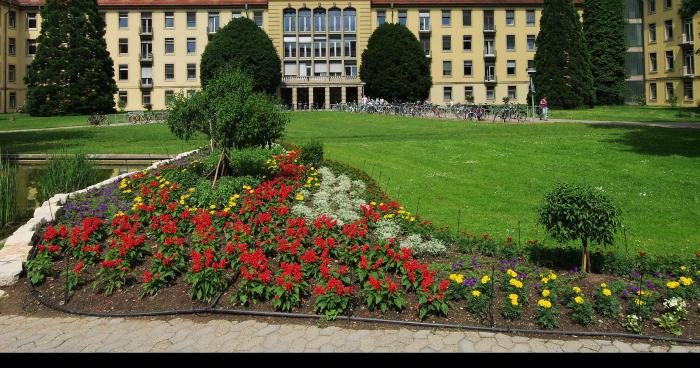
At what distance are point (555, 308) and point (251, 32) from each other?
5088 cm

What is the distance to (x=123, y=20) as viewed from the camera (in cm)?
6462

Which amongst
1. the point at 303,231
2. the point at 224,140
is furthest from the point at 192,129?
the point at 303,231

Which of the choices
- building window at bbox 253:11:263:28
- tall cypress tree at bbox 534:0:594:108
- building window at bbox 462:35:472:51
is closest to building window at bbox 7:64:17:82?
building window at bbox 253:11:263:28

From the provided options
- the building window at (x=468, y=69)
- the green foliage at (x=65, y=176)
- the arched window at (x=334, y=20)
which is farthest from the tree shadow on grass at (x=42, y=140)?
the building window at (x=468, y=69)

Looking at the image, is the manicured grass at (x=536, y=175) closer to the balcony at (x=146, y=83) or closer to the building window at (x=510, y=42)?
the building window at (x=510, y=42)

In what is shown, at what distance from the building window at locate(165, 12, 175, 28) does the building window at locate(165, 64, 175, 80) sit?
457 cm

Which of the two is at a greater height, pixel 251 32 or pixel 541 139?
pixel 251 32

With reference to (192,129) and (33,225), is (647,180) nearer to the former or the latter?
(192,129)

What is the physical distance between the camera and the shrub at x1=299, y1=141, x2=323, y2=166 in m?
18.0

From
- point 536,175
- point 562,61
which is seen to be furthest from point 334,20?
point 536,175
